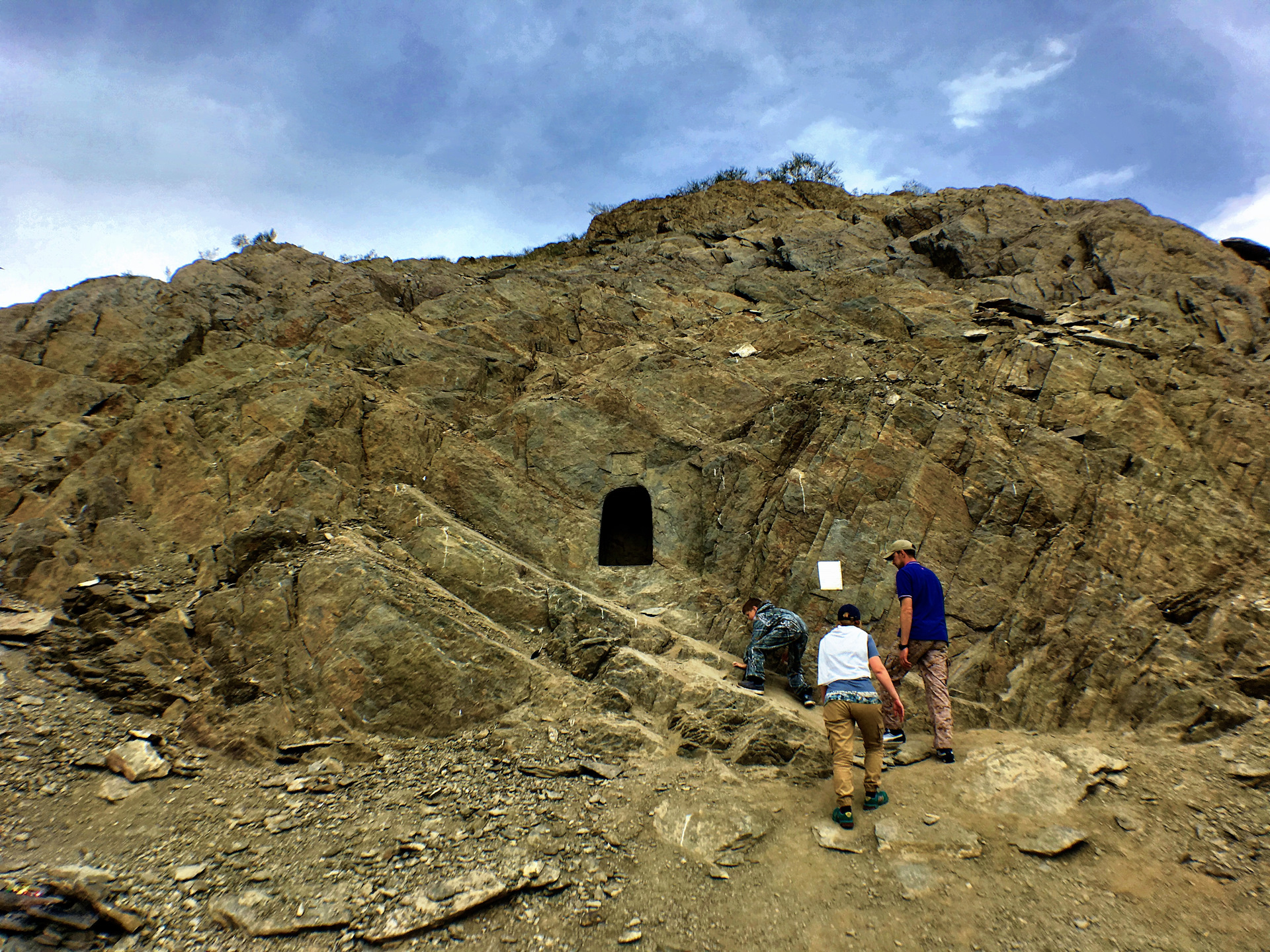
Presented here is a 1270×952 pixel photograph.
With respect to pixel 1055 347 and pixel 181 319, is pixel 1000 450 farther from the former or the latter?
pixel 181 319

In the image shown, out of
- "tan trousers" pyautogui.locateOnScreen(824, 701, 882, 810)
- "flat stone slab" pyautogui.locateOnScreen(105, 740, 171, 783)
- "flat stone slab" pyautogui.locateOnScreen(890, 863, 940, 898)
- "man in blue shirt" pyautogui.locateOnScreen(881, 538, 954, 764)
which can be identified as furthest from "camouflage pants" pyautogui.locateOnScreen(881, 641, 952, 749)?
"flat stone slab" pyautogui.locateOnScreen(105, 740, 171, 783)

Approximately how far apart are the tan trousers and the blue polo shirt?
142 centimetres

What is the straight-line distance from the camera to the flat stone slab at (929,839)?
497cm

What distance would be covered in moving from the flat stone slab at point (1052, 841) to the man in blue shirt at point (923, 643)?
1195 millimetres

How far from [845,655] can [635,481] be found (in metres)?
4.79

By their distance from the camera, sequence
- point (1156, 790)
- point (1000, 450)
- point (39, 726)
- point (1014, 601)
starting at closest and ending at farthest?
point (1156, 790) < point (39, 726) < point (1014, 601) < point (1000, 450)

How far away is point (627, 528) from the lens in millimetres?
10383

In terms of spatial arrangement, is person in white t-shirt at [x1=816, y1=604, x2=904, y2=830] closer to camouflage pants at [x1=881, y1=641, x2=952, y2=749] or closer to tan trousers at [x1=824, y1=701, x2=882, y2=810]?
tan trousers at [x1=824, y1=701, x2=882, y2=810]

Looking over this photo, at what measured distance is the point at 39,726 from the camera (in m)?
5.72

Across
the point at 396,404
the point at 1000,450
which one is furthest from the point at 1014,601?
the point at 396,404

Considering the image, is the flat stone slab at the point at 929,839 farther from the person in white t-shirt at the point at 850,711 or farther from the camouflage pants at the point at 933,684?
the camouflage pants at the point at 933,684

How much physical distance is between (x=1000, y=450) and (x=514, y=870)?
25.0 feet

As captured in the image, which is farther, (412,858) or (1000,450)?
(1000,450)

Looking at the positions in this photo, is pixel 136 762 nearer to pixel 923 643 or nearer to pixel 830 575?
pixel 830 575
